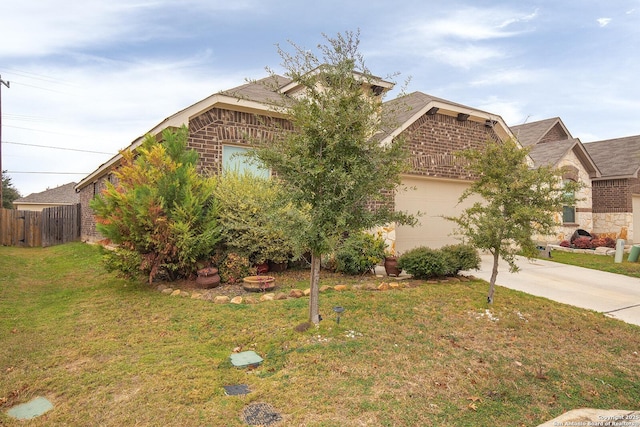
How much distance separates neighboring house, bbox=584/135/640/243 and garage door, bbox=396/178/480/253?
1079cm

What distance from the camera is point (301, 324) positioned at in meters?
5.08

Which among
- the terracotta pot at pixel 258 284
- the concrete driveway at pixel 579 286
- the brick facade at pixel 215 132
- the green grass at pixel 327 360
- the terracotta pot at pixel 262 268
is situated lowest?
the green grass at pixel 327 360

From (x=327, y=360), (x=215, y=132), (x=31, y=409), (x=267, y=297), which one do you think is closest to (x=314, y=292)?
(x=327, y=360)

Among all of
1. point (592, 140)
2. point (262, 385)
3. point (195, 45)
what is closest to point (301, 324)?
point (262, 385)

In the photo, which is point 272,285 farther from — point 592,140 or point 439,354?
point 592,140

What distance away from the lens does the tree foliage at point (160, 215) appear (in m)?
7.14

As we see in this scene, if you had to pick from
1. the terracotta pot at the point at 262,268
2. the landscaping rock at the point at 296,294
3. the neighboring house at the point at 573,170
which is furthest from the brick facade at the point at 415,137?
the neighboring house at the point at 573,170

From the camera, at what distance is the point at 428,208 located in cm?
1196

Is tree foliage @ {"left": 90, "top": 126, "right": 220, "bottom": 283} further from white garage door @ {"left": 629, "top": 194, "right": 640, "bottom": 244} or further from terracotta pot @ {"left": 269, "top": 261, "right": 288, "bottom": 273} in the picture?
white garage door @ {"left": 629, "top": 194, "right": 640, "bottom": 244}

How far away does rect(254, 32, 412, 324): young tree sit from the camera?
470 cm

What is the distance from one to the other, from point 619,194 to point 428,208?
1272cm

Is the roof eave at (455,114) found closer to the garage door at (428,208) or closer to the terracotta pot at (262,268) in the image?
the garage door at (428,208)

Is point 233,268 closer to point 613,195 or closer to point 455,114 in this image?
point 455,114

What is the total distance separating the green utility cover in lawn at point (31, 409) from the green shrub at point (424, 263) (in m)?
6.40
